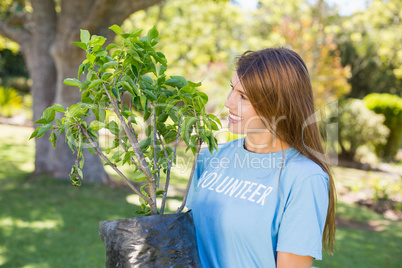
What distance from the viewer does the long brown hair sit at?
1498 mm

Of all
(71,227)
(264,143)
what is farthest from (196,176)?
(71,227)

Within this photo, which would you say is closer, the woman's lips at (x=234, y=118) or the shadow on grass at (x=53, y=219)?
the woman's lips at (x=234, y=118)

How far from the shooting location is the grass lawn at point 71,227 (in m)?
4.15

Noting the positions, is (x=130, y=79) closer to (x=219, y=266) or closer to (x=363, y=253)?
(x=219, y=266)

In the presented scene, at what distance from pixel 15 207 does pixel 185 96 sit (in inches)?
199

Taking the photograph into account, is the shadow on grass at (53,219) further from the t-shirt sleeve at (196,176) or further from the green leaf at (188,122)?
the green leaf at (188,122)

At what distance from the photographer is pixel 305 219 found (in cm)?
130

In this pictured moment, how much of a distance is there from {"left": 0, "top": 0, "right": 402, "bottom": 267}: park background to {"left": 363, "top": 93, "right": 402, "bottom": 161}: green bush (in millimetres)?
37

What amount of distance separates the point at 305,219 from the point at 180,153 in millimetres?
9046

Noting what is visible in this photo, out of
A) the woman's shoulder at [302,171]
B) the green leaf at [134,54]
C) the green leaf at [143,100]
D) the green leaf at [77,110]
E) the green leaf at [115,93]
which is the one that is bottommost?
the woman's shoulder at [302,171]

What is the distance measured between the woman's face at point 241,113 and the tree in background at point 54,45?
16.4 feet

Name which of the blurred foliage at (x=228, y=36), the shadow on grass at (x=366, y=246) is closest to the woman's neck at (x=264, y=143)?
the shadow on grass at (x=366, y=246)

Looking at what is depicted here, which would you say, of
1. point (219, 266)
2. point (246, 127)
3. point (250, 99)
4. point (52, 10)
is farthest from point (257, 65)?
point (52, 10)

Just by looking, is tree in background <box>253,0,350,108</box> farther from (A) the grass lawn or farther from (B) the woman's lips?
(B) the woman's lips
